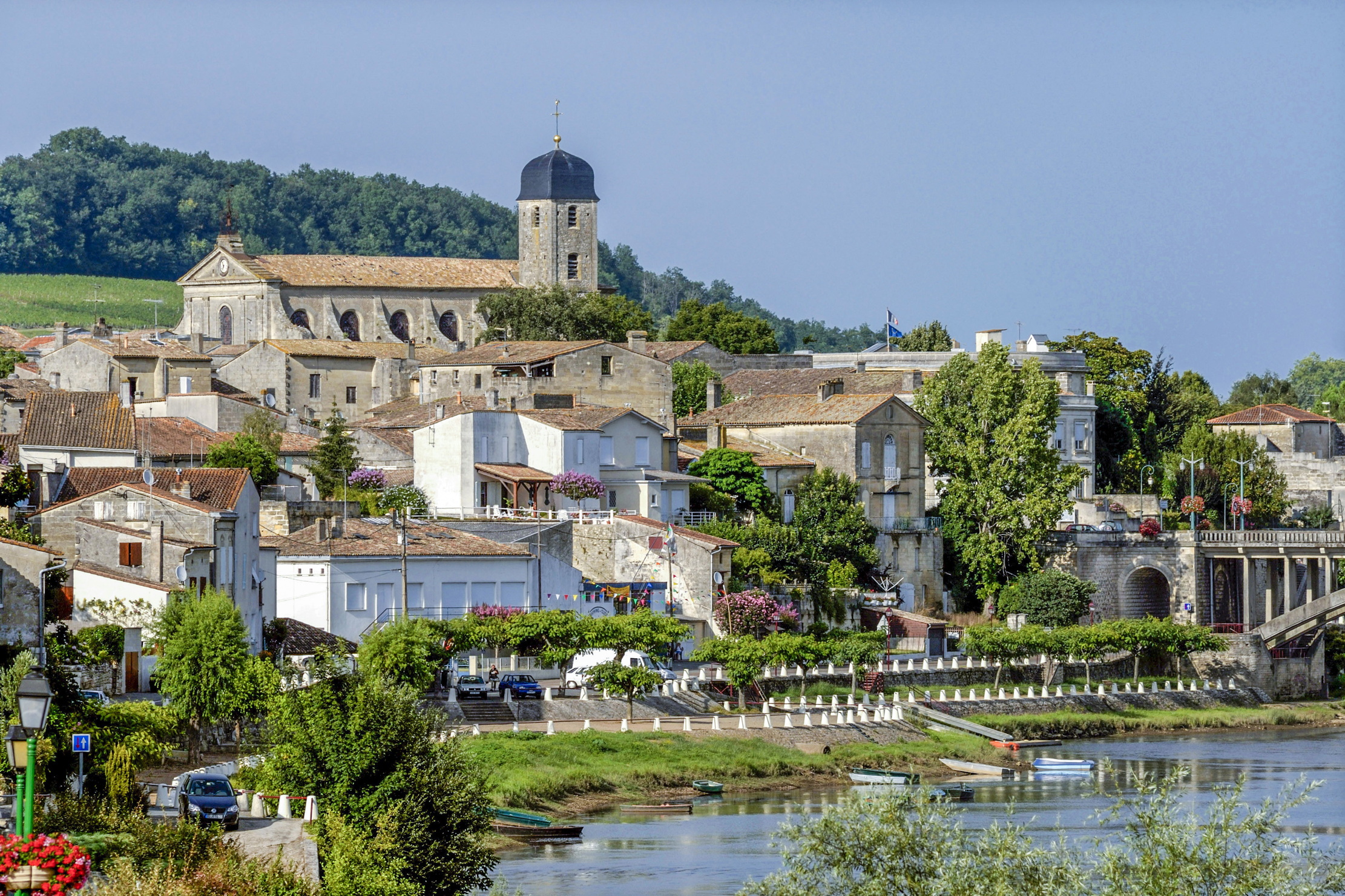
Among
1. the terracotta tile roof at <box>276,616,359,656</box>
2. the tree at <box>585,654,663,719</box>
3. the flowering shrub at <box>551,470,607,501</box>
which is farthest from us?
the flowering shrub at <box>551,470,607,501</box>

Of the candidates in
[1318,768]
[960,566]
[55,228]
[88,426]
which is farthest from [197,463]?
[55,228]

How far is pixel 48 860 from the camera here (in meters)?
17.2

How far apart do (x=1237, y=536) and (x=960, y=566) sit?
10218 millimetres

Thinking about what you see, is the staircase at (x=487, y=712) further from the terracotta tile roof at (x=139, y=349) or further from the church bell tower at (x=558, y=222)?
the church bell tower at (x=558, y=222)

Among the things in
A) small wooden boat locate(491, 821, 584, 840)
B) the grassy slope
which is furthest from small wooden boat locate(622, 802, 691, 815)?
the grassy slope

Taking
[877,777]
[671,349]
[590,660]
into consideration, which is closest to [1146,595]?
[671,349]

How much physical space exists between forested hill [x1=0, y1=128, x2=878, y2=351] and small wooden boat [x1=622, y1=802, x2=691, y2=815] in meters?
115

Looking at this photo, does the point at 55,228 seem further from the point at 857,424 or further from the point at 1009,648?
the point at 1009,648

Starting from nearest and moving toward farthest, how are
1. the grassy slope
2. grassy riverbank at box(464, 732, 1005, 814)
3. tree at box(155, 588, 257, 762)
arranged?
tree at box(155, 588, 257, 762) < grassy riverbank at box(464, 732, 1005, 814) < the grassy slope

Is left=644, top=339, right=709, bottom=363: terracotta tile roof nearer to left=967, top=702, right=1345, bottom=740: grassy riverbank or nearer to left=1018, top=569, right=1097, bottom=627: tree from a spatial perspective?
left=1018, top=569, right=1097, bottom=627: tree

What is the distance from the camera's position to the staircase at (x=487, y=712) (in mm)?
51219

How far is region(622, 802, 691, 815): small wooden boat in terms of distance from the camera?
1836 inches

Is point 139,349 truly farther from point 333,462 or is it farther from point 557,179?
point 557,179

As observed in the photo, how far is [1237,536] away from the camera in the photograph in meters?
80.0
